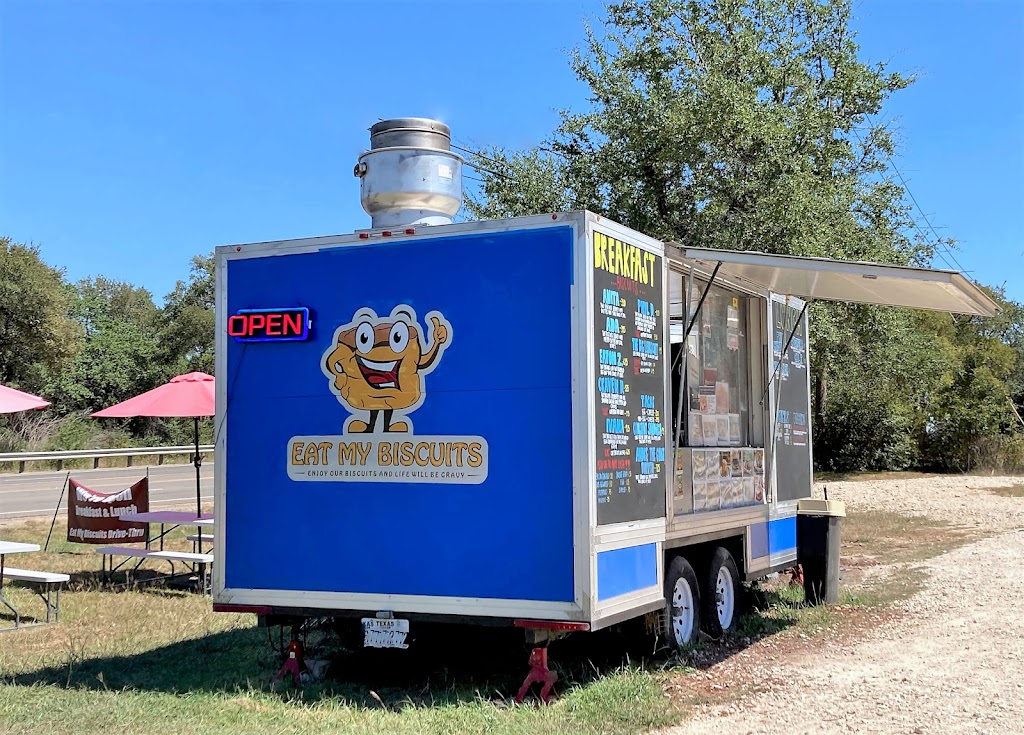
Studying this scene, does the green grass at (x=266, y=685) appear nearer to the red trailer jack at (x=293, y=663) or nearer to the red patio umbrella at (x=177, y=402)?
the red trailer jack at (x=293, y=663)

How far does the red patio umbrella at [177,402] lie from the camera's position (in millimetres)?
11078

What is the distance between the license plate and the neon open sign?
1918 millimetres

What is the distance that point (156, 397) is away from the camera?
11.5 meters

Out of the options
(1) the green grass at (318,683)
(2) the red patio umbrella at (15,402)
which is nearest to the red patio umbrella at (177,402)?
(2) the red patio umbrella at (15,402)

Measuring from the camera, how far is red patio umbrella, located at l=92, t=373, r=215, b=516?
11.1 metres

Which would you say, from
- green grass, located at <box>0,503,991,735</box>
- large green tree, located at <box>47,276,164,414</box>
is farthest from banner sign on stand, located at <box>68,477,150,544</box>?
large green tree, located at <box>47,276,164,414</box>

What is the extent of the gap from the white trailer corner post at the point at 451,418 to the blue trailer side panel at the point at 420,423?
0.01 m

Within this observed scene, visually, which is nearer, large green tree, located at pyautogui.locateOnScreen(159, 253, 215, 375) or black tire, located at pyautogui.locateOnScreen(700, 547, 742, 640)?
black tire, located at pyautogui.locateOnScreen(700, 547, 742, 640)

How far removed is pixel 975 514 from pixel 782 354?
12039 mm

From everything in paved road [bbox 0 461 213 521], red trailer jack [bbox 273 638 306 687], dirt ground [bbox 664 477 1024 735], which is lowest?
dirt ground [bbox 664 477 1024 735]

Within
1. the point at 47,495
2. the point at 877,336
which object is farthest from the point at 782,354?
the point at 47,495

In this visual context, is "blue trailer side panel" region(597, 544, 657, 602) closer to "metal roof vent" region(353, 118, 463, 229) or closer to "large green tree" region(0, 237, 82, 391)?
"metal roof vent" region(353, 118, 463, 229)

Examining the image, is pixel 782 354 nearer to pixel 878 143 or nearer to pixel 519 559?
pixel 519 559

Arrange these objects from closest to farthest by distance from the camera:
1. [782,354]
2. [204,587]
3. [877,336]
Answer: [782,354] → [204,587] → [877,336]
